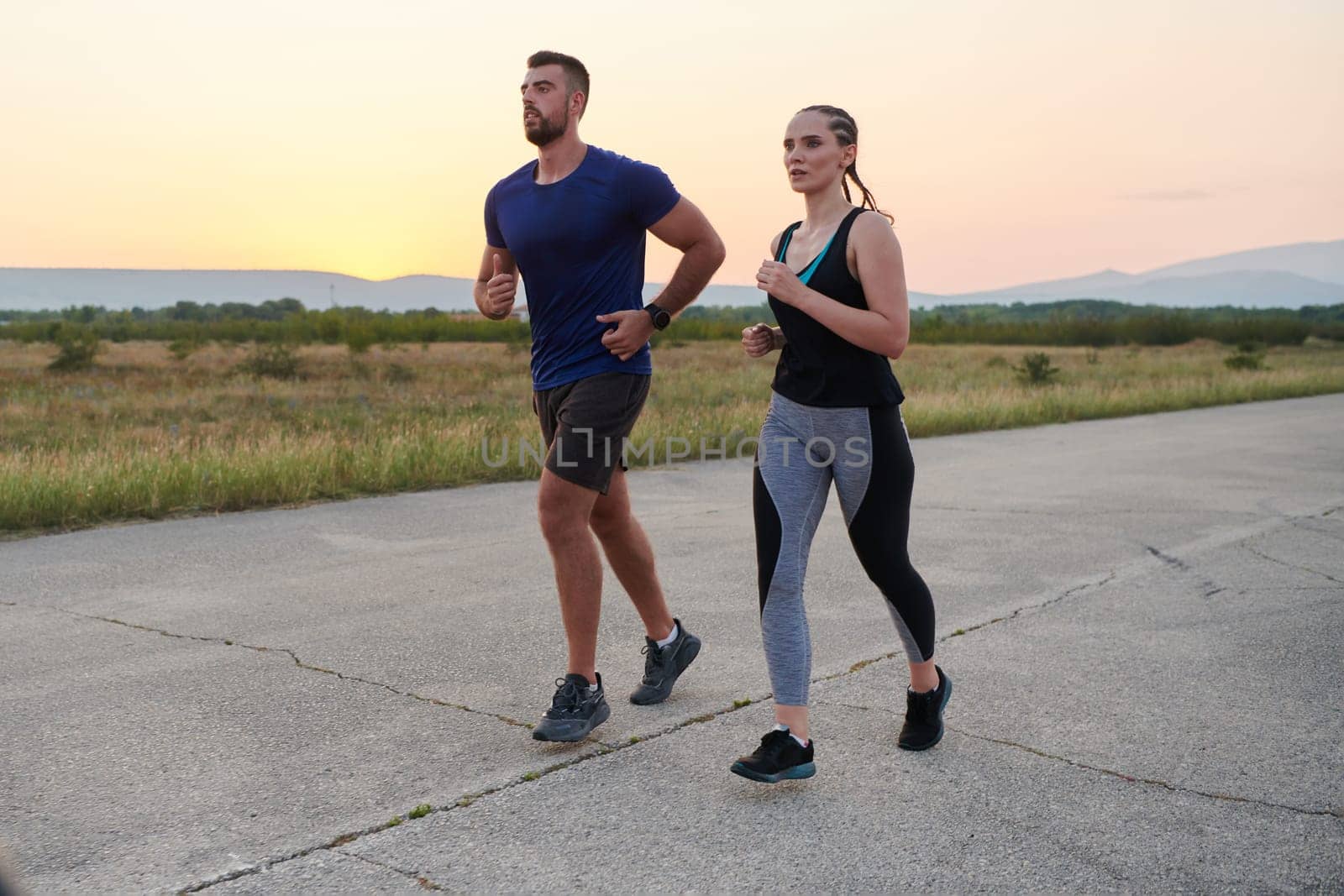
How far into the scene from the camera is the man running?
4.21m

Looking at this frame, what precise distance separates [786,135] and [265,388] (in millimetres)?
26224

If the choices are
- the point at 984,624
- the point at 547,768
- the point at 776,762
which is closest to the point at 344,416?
the point at 984,624

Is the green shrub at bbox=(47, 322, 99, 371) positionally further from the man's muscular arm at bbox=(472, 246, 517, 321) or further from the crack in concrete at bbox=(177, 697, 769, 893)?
the crack in concrete at bbox=(177, 697, 769, 893)

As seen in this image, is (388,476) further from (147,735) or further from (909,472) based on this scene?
(909,472)

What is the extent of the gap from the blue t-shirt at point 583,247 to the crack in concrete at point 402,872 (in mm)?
1710

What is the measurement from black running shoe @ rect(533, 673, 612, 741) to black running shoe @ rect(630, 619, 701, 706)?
358mm

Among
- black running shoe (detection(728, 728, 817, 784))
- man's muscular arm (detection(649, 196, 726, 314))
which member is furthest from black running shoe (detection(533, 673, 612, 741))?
man's muscular arm (detection(649, 196, 726, 314))

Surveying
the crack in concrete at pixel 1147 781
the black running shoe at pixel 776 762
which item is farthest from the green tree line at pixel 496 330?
the black running shoe at pixel 776 762

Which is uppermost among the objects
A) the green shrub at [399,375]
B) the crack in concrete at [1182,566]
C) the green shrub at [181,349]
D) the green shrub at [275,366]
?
the green shrub at [181,349]

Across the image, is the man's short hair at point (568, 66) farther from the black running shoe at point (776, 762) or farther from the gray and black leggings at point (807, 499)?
the black running shoe at point (776, 762)

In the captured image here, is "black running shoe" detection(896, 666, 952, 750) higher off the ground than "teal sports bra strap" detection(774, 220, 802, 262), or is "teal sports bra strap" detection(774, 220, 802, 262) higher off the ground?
"teal sports bra strap" detection(774, 220, 802, 262)

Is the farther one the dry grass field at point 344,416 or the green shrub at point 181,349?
the green shrub at point 181,349

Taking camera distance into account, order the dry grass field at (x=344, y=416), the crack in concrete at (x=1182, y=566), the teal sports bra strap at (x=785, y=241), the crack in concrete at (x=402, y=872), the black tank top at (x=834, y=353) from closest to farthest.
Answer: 1. the crack in concrete at (x=402, y=872)
2. the black tank top at (x=834, y=353)
3. the teal sports bra strap at (x=785, y=241)
4. the crack in concrete at (x=1182, y=566)
5. the dry grass field at (x=344, y=416)

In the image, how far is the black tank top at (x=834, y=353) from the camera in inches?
148
